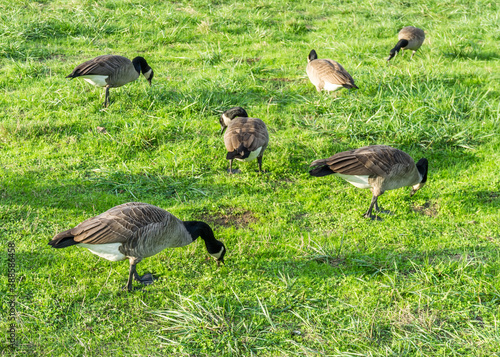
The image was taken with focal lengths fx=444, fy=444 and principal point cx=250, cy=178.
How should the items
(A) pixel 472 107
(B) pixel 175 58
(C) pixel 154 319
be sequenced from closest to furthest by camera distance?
Answer: (C) pixel 154 319 < (A) pixel 472 107 < (B) pixel 175 58

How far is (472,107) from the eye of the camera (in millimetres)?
9367

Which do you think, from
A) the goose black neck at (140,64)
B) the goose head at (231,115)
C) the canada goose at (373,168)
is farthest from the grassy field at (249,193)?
the canada goose at (373,168)

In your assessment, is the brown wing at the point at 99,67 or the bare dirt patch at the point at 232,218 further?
the brown wing at the point at 99,67

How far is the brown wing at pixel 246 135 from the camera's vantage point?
7113 millimetres

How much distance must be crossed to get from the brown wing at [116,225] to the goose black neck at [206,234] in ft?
1.41

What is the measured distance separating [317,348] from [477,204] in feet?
13.1

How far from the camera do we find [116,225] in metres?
5.09

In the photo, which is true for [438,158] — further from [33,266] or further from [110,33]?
[110,33]

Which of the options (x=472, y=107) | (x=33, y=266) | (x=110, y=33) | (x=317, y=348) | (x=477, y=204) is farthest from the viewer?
(x=110, y=33)

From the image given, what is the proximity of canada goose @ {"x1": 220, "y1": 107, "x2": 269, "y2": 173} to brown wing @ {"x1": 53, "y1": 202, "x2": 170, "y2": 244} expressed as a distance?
1938 mm

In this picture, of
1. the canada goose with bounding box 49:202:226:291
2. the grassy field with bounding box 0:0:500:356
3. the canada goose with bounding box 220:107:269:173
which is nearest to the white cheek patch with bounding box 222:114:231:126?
the grassy field with bounding box 0:0:500:356

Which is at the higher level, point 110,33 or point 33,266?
point 110,33

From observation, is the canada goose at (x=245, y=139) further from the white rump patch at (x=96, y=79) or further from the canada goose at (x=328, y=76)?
the white rump patch at (x=96, y=79)

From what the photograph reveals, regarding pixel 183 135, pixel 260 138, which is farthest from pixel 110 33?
pixel 260 138
